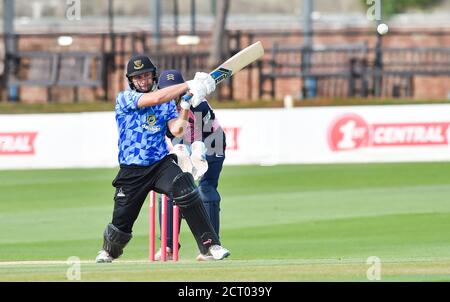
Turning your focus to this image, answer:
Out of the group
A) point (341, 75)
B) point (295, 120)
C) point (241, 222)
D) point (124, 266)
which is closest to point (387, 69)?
point (341, 75)

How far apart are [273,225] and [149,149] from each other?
583 centimetres

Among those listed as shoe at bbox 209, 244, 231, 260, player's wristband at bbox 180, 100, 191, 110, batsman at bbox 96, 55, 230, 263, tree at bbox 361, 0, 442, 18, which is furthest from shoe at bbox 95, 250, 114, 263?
tree at bbox 361, 0, 442, 18

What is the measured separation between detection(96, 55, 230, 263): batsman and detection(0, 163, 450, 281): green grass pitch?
1.62ft

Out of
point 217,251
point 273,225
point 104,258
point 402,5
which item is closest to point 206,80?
point 217,251

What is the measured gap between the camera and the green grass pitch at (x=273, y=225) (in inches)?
423

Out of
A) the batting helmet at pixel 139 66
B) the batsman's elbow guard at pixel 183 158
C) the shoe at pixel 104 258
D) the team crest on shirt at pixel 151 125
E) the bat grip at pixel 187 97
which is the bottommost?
the shoe at pixel 104 258

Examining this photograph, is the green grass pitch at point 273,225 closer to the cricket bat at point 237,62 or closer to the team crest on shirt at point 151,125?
the team crest on shirt at point 151,125

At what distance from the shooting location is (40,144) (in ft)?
77.7

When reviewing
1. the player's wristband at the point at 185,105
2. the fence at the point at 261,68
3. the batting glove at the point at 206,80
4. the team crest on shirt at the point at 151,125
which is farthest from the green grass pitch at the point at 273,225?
the fence at the point at 261,68

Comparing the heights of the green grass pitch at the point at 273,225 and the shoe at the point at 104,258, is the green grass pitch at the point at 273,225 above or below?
below
